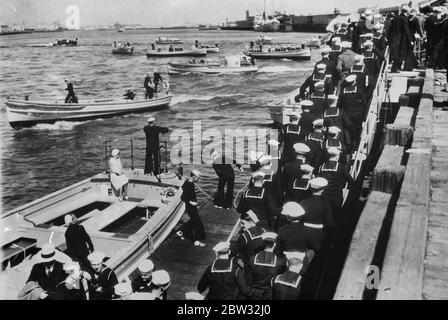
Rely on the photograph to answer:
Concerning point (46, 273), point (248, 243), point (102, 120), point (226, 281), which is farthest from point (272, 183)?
point (102, 120)

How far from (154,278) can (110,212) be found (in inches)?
267

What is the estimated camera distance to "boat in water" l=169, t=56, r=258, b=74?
55.9 m

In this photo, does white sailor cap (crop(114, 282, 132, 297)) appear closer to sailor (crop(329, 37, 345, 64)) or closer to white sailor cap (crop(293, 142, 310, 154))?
white sailor cap (crop(293, 142, 310, 154))

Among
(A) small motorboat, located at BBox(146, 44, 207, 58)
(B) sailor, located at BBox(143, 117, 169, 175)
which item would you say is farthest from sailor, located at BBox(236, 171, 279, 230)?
(A) small motorboat, located at BBox(146, 44, 207, 58)

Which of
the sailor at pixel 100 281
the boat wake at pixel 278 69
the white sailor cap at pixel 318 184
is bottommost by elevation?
the sailor at pixel 100 281

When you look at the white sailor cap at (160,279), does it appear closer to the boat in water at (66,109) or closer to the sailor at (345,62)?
the sailor at (345,62)

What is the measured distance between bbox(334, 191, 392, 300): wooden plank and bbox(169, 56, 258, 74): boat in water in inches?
2031

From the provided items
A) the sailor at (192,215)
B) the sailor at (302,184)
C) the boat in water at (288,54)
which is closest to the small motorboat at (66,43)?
the boat in water at (288,54)

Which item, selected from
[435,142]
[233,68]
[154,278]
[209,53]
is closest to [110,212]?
[154,278]

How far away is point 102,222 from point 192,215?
318 cm

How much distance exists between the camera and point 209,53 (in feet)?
309

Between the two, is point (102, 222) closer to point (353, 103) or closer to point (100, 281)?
point (100, 281)

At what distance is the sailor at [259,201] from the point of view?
706 centimetres

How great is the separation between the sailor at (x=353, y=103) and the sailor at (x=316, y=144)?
1.53 metres
